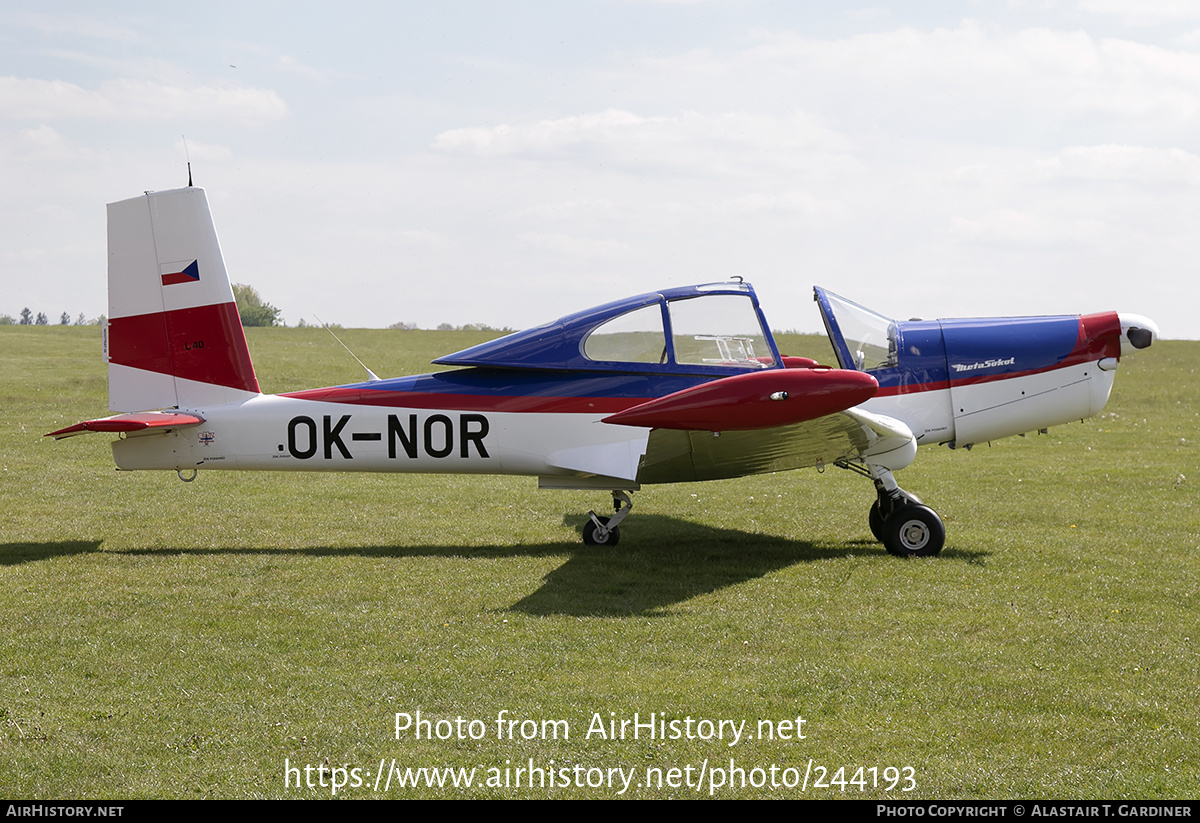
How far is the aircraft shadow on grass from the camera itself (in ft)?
23.3

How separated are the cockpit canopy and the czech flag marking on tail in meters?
2.55

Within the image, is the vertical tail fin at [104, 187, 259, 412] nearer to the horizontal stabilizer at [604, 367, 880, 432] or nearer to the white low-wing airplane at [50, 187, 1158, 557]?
the white low-wing airplane at [50, 187, 1158, 557]

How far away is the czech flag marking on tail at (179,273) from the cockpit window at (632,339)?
12.4ft

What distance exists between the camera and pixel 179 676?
544 centimetres

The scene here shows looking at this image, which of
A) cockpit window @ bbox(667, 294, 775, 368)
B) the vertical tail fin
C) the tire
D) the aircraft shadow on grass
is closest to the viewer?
the aircraft shadow on grass

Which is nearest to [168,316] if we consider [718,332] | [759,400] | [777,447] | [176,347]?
[176,347]

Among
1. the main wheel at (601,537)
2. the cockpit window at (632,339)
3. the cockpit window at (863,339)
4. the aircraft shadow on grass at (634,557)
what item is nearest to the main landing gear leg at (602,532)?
the main wheel at (601,537)

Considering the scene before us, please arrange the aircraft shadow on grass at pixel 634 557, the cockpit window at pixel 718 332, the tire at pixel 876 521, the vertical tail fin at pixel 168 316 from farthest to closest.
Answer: the tire at pixel 876 521
the vertical tail fin at pixel 168 316
the cockpit window at pixel 718 332
the aircraft shadow on grass at pixel 634 557

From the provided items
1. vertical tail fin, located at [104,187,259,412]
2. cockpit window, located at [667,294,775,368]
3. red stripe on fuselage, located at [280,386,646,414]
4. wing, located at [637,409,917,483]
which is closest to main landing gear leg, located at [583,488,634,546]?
wing, located at [637,409,917,483]

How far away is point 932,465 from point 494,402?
29.1ft

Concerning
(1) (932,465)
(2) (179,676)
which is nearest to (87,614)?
(2) (179,676)

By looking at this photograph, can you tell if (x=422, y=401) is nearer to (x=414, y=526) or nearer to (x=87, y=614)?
(x=414, y=526)

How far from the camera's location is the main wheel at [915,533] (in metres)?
Result: 8.46

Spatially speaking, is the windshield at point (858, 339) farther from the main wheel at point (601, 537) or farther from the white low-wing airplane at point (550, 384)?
the main wheel at point (601, 537)
